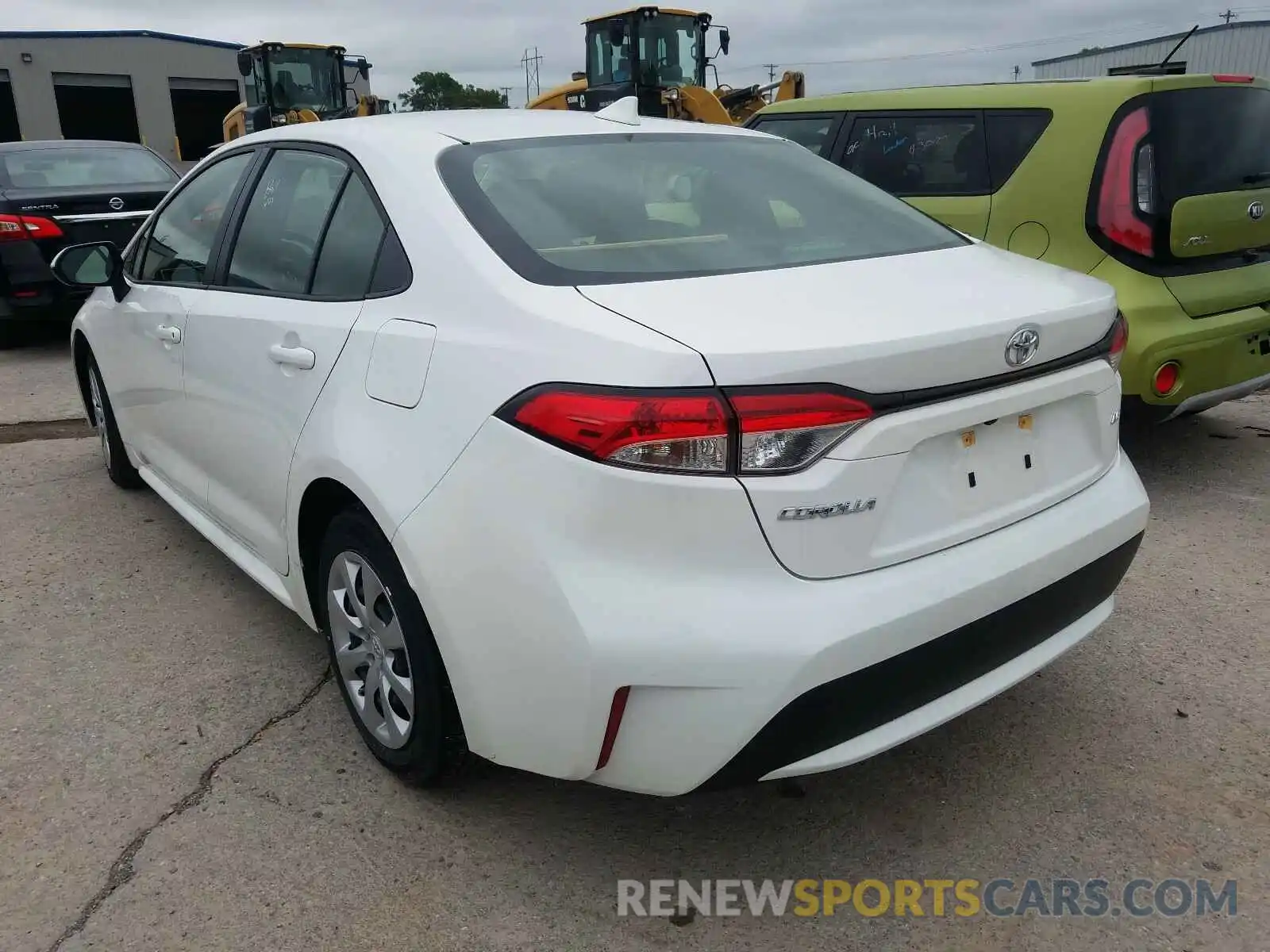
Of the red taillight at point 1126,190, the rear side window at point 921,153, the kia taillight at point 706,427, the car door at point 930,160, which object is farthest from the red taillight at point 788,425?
the rear side window at point 921,153

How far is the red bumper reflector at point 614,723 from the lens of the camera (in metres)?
1.90

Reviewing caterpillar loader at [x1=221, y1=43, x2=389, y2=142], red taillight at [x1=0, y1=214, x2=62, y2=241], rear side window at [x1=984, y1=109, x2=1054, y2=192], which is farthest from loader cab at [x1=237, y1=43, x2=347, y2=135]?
rear side window at [x1=984, y1=109, x2=1054, y2=192]

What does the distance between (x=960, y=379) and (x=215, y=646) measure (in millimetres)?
2506

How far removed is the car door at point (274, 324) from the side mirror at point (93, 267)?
0.98 m

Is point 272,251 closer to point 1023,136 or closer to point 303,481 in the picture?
point 303,481

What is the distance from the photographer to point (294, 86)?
17.5m

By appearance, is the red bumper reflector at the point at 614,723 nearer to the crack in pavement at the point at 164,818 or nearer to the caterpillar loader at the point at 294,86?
the crack in pavement at the point at 164,818

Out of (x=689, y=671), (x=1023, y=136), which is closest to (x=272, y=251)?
(x=689, y=671)

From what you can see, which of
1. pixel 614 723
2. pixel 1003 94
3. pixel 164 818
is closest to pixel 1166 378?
pixel 1003 94

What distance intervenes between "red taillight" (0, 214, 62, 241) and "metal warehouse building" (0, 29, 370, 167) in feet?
86.2

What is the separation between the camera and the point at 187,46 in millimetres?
35812

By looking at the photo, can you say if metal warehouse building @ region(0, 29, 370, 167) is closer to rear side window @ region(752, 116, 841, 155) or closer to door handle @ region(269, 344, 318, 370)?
rear side window @ region(752, 116, 841, 155)

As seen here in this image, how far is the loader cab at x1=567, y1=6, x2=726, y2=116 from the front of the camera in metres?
13.8
